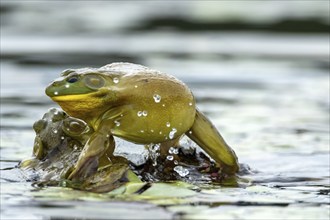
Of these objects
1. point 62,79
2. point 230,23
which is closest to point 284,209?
point 62,79

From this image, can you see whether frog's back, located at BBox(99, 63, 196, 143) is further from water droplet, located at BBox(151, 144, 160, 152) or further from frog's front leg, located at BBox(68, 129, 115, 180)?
water droplet, located at BBox(151, 144, 160, 152)

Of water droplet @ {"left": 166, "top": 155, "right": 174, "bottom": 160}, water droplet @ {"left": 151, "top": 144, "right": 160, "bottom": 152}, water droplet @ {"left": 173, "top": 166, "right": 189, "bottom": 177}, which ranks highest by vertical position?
water droplet @ {"left": 151, "top": 144, "right": 160, "bottom": 152}

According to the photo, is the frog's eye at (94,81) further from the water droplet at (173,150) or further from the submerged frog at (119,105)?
the water droplet at (173,150)

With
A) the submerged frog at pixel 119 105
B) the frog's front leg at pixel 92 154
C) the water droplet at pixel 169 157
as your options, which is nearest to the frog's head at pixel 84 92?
the submerged frog at pixel 119 105

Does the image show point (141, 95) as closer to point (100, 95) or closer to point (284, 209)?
point (100, 95)

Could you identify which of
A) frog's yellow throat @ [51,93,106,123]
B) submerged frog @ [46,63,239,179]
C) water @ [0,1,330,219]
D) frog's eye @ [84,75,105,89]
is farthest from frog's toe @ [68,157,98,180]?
frog's eye @ [84,75,105,89]

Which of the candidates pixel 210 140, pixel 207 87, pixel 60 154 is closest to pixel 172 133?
pixel 210 140

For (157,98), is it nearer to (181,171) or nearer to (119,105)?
(119,105)
